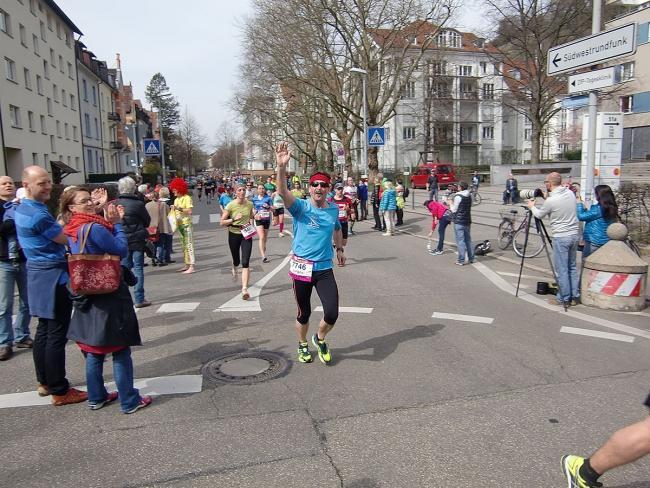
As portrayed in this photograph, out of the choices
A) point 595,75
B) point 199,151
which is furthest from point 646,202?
point 199,151

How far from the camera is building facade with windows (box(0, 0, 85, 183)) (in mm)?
30766

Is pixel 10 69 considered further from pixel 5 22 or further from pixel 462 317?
pixel 462 317

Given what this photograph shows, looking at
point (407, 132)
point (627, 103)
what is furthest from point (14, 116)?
point (627, 103)

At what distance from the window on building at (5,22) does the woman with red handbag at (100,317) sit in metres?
33.7

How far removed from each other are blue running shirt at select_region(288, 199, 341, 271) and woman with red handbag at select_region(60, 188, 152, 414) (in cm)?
163

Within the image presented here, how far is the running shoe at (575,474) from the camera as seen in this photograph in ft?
8.96

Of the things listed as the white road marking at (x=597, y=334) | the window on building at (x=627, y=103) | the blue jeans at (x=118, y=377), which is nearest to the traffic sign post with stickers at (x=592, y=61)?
the white road marking at (x=597, y=334)

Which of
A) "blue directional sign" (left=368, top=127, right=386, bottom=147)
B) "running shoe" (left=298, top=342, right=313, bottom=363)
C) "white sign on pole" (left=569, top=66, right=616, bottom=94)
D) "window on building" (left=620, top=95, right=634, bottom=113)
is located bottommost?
"running shoe" (left=298, top=342, right=313, bottom=363)

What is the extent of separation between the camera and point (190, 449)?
11.3 feet

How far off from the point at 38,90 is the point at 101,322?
39.2 metres

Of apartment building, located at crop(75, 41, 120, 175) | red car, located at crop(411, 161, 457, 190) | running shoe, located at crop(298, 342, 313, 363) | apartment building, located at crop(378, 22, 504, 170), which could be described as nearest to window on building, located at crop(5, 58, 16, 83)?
apartment building, located at crop(75, 41, 120, 175)

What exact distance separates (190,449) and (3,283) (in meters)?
3.39

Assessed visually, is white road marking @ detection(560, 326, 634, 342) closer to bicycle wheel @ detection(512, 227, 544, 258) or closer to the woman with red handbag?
the woman with red handbag

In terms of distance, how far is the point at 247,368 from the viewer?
489 centimetres
